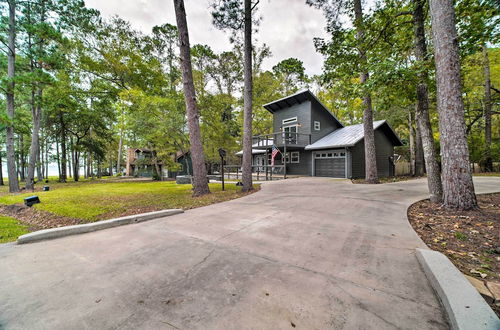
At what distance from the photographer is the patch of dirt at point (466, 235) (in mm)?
2303

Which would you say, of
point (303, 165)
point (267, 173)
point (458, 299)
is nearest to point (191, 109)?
point (458, 299)

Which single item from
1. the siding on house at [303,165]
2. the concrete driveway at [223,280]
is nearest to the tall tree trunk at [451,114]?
the concrete driveway at [223,280]

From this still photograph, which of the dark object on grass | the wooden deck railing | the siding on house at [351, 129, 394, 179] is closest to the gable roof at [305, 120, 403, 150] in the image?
the siding on house at [351, 129, 394, 179]

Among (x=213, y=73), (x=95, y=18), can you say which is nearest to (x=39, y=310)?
(x=95, y=18)

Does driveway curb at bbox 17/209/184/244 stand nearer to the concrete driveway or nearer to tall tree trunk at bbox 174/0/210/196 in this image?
the concrete driveway

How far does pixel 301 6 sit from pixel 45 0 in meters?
13.9

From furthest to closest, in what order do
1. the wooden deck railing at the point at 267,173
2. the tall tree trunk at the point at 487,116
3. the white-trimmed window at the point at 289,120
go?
the white-trimmed window at the point at 289,120
the wooden deck railing at the point at 267,173
the tall tree trunk at the point at 487,116

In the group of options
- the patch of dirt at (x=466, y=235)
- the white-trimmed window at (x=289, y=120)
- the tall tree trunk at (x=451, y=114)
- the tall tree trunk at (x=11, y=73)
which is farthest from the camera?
the white-trimmed window at (x=289, y=120)

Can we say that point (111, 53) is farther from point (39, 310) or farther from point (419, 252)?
point (419, 252)

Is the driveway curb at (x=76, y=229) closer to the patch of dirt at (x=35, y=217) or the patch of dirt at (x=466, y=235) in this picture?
the patch of dirt at (x=35, y=217)

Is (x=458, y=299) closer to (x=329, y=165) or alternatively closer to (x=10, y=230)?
(x=10, y=230)

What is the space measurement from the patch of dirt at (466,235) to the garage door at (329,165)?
9.91m

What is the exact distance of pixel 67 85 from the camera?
11.9m

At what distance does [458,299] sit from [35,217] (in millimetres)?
9301
